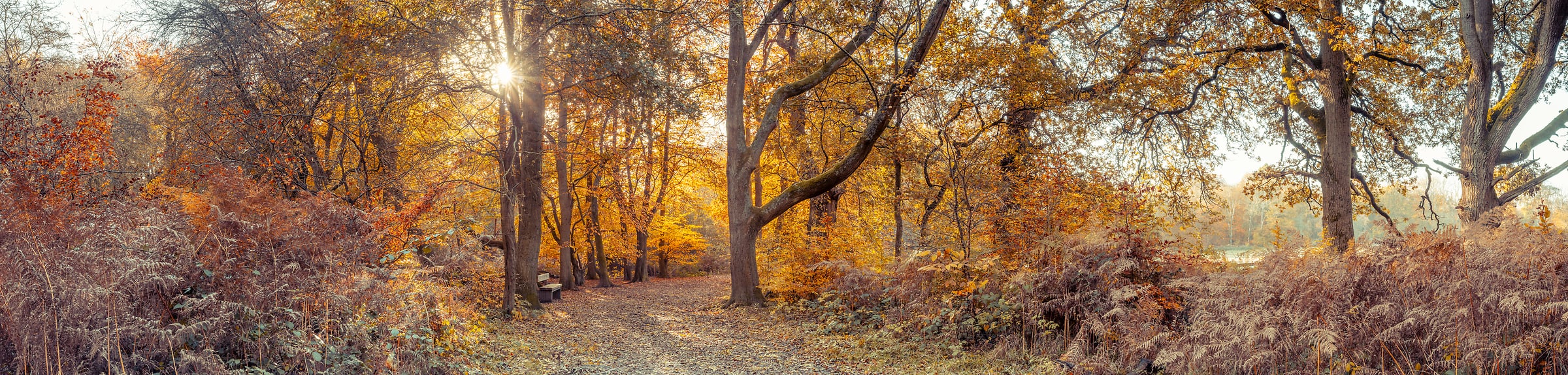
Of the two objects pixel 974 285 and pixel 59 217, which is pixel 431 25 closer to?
pixel 59 217

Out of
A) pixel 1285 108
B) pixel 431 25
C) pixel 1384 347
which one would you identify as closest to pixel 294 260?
pixel 431 25

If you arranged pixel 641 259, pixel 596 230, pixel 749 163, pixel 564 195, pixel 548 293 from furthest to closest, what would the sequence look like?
1. pixel 641 259
2. pixel 596 230
3. pixel 564 195
4. pixel 548 293
5. pixel 749 163

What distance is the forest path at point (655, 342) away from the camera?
24.0 ft

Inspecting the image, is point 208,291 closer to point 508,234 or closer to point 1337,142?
point 508,234

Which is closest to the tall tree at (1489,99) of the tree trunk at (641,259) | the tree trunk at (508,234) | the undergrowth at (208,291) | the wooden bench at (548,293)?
the undergrowth at (208,291)

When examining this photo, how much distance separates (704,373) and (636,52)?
4682mm

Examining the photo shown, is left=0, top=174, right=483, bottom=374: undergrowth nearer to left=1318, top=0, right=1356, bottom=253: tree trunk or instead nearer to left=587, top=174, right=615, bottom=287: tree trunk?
left=1318, top=0, right=1356, bottom=253: tree trunk

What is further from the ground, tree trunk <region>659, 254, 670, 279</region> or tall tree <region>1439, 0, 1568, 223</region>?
tall tree <region>1439, 0, 1568, 223</region>

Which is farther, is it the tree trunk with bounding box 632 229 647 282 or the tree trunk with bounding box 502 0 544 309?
the tree trunk with bounding box 632 229 647 282

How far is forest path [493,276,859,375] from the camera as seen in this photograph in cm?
732

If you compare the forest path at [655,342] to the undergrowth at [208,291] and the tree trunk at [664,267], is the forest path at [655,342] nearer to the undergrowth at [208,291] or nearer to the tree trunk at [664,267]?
the undergrowth at [208,291]

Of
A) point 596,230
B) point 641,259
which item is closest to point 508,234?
point 596,230

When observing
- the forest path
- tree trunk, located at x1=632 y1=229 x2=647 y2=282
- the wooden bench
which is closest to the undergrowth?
the forest path

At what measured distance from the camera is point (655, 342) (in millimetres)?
9242
